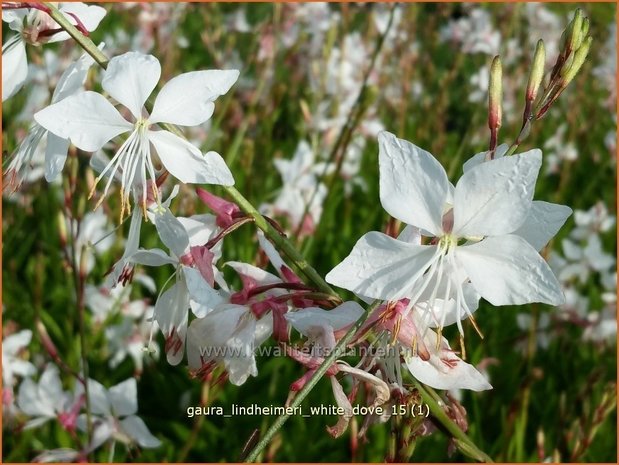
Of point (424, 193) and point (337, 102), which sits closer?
point (424, 193)

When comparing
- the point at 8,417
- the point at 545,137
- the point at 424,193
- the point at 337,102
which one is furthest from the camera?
the point at 545,137

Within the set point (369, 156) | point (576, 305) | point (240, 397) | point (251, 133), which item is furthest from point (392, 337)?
point (369, 156)

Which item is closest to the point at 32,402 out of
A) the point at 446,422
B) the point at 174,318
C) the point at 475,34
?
the point at 174,318

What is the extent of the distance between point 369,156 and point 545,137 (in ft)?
4.36

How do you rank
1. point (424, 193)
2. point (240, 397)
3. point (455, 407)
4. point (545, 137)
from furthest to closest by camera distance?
point (545, 137)
point (240, 397)
point (455, 407)
point (424, 193)

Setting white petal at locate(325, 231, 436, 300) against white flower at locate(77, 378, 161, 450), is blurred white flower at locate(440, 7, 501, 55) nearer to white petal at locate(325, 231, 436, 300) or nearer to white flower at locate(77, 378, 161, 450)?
white flower at locate(77, 378, 161, 450)

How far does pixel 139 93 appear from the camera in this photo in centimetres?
85

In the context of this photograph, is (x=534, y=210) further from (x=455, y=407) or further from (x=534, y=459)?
(x=534, y=459)

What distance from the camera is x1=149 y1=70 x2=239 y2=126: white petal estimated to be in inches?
33.3

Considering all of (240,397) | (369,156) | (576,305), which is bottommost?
(240,397)

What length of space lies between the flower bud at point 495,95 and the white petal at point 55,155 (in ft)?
1.64

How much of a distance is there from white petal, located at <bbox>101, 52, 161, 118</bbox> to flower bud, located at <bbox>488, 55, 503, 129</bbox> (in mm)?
373

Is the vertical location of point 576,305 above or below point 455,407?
below

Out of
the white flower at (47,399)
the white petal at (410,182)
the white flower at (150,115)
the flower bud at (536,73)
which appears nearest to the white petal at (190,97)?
the white flower at (150,115)
